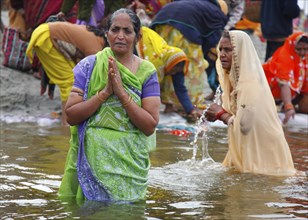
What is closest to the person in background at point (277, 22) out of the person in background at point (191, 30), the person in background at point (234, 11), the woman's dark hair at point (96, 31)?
the person in background at point (234, 11)

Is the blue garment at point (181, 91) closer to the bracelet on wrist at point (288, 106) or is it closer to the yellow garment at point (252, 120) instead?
the bracelet on wrist at point (288, 106)

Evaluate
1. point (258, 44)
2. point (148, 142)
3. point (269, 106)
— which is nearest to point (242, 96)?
point (269, 106)

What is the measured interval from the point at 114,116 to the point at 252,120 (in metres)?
2.25

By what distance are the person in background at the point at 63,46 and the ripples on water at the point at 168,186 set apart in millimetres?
885

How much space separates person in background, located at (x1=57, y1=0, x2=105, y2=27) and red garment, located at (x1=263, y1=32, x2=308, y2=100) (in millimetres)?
2376

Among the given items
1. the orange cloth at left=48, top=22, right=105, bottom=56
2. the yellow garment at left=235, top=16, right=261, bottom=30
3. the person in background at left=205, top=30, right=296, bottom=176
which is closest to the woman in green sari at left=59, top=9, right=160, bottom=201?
the person in background at left=205, top=30, right=296, bottom=176

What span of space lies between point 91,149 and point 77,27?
5.02 m

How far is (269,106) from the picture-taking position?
7.72 metres

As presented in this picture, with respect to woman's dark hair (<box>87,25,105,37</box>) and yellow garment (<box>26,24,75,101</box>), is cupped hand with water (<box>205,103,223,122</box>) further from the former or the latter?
yellow garment (<box>26,24,75,101</box>)

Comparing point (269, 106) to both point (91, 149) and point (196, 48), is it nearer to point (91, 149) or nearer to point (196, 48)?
point (91, 149)

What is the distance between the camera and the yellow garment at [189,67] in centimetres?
1148

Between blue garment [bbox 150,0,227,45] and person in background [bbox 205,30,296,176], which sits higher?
blue garment [bbox 150,0,227,45]

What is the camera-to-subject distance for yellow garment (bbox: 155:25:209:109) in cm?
1148

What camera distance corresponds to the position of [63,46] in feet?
34.7
